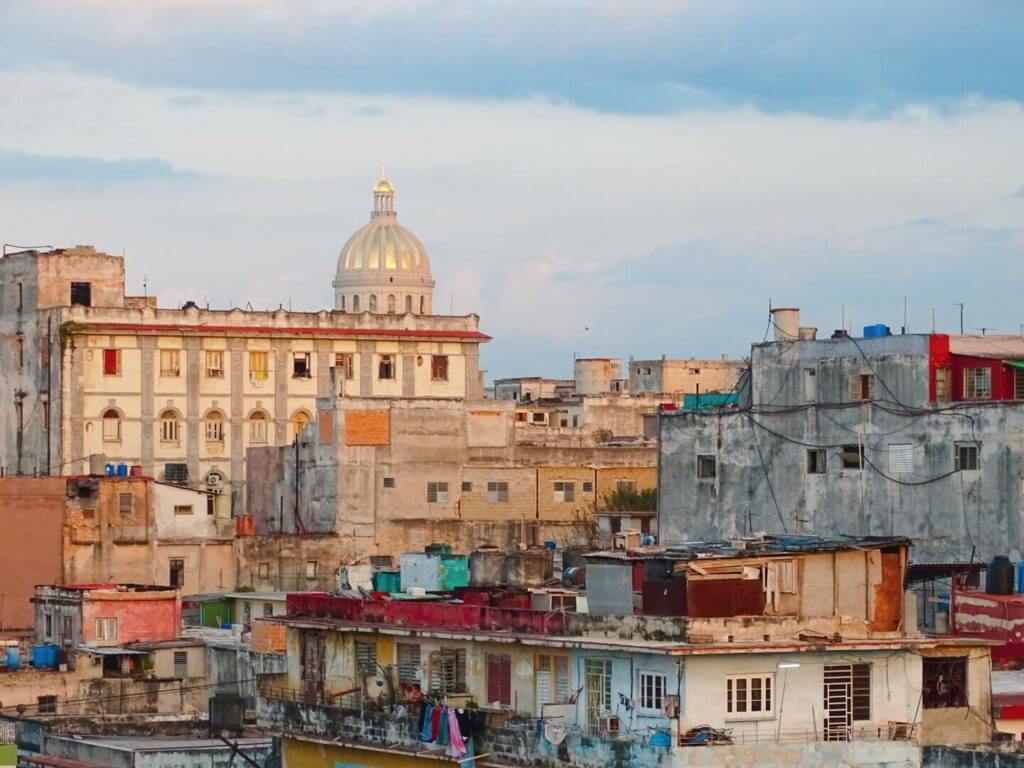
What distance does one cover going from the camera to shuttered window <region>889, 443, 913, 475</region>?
63.1m

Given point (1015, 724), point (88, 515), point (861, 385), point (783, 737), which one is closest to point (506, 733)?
point (783, 737)

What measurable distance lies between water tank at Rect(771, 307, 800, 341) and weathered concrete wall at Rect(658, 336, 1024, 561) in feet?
9.92

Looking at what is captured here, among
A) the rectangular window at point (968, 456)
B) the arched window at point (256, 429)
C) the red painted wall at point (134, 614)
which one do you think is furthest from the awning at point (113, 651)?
the arched window at point (256, 429)

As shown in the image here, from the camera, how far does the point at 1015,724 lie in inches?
1721

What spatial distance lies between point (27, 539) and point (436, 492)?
55.2 feet

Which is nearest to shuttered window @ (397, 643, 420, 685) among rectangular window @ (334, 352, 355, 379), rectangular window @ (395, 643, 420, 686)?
rectangular window @ (395, 643, 420, 686)

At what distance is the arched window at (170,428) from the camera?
11881 cm

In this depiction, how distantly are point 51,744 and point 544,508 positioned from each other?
4286 cm

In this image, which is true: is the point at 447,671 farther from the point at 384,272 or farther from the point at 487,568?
the point at 384,272

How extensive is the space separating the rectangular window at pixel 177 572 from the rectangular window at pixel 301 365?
38.1m

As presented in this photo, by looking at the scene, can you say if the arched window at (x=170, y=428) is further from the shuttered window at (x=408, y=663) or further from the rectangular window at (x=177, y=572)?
the shuttered window at (x=408, y=663)

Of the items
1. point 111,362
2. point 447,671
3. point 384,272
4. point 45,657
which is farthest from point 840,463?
point 384,272

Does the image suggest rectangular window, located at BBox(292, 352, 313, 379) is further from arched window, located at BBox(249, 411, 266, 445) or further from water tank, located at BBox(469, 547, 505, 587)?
water tank, located at BBox(469, 547, 505, 587)

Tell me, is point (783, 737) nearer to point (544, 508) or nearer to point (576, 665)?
point (576, 665)
